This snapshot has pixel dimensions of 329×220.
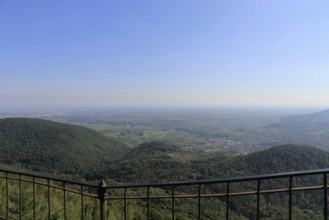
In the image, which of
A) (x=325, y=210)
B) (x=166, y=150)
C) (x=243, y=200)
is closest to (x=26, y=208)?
(x=325, y=210)

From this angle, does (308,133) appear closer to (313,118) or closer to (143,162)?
(313,118)

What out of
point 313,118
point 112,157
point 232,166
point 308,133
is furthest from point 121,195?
point 313,118

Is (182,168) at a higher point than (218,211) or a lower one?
lower

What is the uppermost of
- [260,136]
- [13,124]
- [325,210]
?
[325,210]

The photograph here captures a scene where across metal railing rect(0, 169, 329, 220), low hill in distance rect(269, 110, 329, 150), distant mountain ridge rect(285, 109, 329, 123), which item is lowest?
low hill in distance rect(269, 110, 329, 150)

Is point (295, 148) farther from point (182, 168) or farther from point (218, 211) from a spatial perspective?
point (218, 211)

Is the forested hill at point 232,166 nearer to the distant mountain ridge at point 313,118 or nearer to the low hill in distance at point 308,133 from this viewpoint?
the low hill in distance at point 308,133

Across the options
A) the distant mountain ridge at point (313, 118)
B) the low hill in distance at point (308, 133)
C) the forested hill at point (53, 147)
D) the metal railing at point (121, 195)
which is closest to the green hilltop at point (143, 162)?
the forested hill at point (53, 147)

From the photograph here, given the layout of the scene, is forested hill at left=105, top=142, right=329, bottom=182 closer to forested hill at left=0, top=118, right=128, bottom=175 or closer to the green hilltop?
the green hilltop

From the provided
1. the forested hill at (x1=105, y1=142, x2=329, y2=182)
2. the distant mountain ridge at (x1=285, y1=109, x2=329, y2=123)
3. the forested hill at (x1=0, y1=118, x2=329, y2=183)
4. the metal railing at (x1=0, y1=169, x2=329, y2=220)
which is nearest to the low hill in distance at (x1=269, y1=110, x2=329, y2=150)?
the distant mountain ridge at (x1=285, y1=109, x2=329, y2=123)
